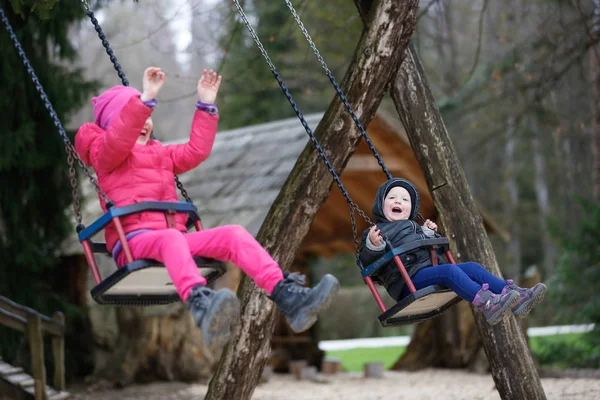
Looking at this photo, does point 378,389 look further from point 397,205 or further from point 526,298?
point 526,298

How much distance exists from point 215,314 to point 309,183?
2.45 meters

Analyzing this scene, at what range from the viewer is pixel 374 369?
11.5 meters

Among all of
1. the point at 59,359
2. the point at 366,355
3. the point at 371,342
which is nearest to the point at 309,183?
the point at 59,359

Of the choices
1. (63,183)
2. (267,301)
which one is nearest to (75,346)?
(63,183)

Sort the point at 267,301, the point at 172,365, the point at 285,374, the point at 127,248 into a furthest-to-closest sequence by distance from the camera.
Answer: the point at 285,374 < the point at 172,365 < the point at 267,301 < the point at 127,248

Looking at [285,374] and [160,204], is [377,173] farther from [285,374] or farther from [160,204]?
[160,204]

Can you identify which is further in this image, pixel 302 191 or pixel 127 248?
pixel 302 191

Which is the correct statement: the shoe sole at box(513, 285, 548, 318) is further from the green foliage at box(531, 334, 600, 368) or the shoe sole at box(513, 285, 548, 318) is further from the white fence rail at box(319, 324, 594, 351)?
the white fence rail at box(319, 324, 594, 351)

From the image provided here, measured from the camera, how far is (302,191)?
5844 millimetres

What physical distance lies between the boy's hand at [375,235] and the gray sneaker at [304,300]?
39.6 inches

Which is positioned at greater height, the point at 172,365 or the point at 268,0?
the point at 268,0

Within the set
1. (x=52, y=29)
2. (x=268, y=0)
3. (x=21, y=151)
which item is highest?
(x=268, y=0)

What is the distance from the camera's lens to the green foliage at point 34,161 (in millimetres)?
9102

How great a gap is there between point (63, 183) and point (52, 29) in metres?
1.80
